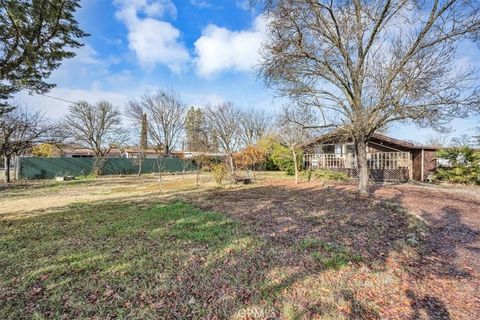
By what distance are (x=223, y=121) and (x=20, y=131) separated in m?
16.3

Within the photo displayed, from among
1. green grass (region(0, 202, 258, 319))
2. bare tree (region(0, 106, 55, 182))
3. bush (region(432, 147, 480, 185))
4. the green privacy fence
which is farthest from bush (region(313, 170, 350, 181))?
bare tree (region(0, 106, 55, 182))

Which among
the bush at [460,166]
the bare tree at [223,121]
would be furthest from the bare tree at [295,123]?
the bare tree at [223,121]

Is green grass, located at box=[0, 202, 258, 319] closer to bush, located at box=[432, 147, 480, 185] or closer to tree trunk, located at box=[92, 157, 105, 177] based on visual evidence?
bush, located at box=[432, 147, 480, 185]

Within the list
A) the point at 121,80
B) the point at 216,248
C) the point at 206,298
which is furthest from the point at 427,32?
the point at 121,80

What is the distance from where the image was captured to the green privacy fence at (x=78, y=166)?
17.8 meters

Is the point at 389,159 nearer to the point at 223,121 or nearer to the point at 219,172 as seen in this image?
the point at 219,172

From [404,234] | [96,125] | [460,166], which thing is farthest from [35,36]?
[96,125]

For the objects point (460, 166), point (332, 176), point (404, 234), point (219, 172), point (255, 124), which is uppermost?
point (255, 124)

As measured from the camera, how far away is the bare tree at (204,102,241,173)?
81.6ft

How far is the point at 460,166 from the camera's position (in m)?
13.1

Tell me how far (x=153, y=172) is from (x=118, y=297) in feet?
77.2

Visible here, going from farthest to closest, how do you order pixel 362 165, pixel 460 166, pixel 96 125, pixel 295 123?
pixel 96 125
pixel 460 166
pixel 295 123
pixel 362 165

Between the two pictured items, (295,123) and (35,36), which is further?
(295,123)

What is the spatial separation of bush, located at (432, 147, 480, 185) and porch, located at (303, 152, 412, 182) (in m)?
1.55
